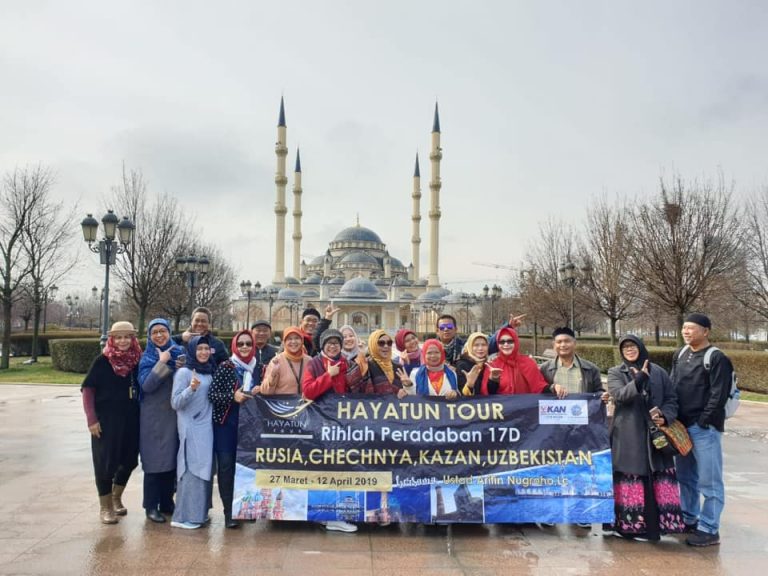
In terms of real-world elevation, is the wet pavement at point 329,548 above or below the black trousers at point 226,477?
below

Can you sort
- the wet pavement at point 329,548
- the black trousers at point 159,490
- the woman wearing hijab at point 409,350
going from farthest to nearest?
the woman wearing hijab at point 409,350
the black trousers at point 159,490
the wet pavement at point 329,548

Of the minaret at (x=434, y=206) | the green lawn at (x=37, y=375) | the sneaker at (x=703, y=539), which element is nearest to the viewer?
the sneaker at (x=703, y=539)

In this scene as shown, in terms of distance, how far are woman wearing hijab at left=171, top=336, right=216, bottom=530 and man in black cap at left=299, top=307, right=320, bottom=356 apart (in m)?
2.03

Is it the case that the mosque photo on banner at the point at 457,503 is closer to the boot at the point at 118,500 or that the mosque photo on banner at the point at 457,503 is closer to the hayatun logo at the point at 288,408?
the hayatun logo at the point at 288,408

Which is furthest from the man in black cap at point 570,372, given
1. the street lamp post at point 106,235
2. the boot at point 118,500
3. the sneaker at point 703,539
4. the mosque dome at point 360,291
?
the mosque dome at point 360,291

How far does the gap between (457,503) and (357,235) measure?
104m

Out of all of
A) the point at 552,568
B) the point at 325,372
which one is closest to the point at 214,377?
the point at 325,372

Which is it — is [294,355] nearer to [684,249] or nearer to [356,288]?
[684,249]

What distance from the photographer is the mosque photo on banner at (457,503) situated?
4965mm

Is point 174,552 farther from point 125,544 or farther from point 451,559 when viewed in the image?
point 451,559

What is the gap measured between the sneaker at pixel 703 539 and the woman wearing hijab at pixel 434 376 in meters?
2.22

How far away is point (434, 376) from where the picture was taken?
17.5ft

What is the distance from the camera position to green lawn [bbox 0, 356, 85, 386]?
1870 centimetres

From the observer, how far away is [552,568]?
430cm
